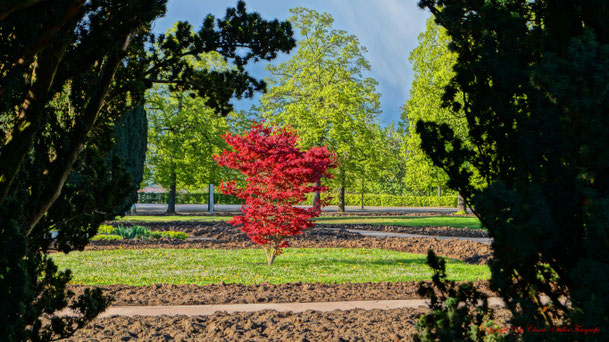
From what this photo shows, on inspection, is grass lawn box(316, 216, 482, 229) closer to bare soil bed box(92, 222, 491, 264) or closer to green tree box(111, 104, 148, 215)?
bare soil bed box(92, 222, 491, 264)

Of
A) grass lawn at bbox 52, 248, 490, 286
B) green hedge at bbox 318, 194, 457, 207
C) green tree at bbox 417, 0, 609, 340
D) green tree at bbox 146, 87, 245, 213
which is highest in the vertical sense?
green tree at bbox 146, 87, 245, 213

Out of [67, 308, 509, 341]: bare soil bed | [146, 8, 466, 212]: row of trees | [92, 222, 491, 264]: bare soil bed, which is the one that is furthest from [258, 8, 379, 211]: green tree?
[67, 308, 509, 341]: bare soil bed

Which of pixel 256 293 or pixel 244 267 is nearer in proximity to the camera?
pixel 256 293

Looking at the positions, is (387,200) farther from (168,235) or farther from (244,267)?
(244,267)

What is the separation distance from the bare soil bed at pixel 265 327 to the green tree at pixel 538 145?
2494 millimetres

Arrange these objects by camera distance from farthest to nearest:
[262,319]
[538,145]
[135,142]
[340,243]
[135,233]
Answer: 1. [135,142]
2. [135,233]
3. [340,243]
4. [262,319]
5. [538,145]

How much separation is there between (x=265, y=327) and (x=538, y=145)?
3.74 metres

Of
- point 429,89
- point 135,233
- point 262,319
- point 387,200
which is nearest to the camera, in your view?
point 262,319

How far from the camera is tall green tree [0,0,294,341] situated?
280cm

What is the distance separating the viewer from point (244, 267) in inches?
415

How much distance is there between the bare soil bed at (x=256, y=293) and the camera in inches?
271

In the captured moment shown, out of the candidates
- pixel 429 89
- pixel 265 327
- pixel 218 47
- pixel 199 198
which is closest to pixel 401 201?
pixel 199 198

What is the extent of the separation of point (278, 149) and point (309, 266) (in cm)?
266

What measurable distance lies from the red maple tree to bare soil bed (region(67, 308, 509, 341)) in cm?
472
